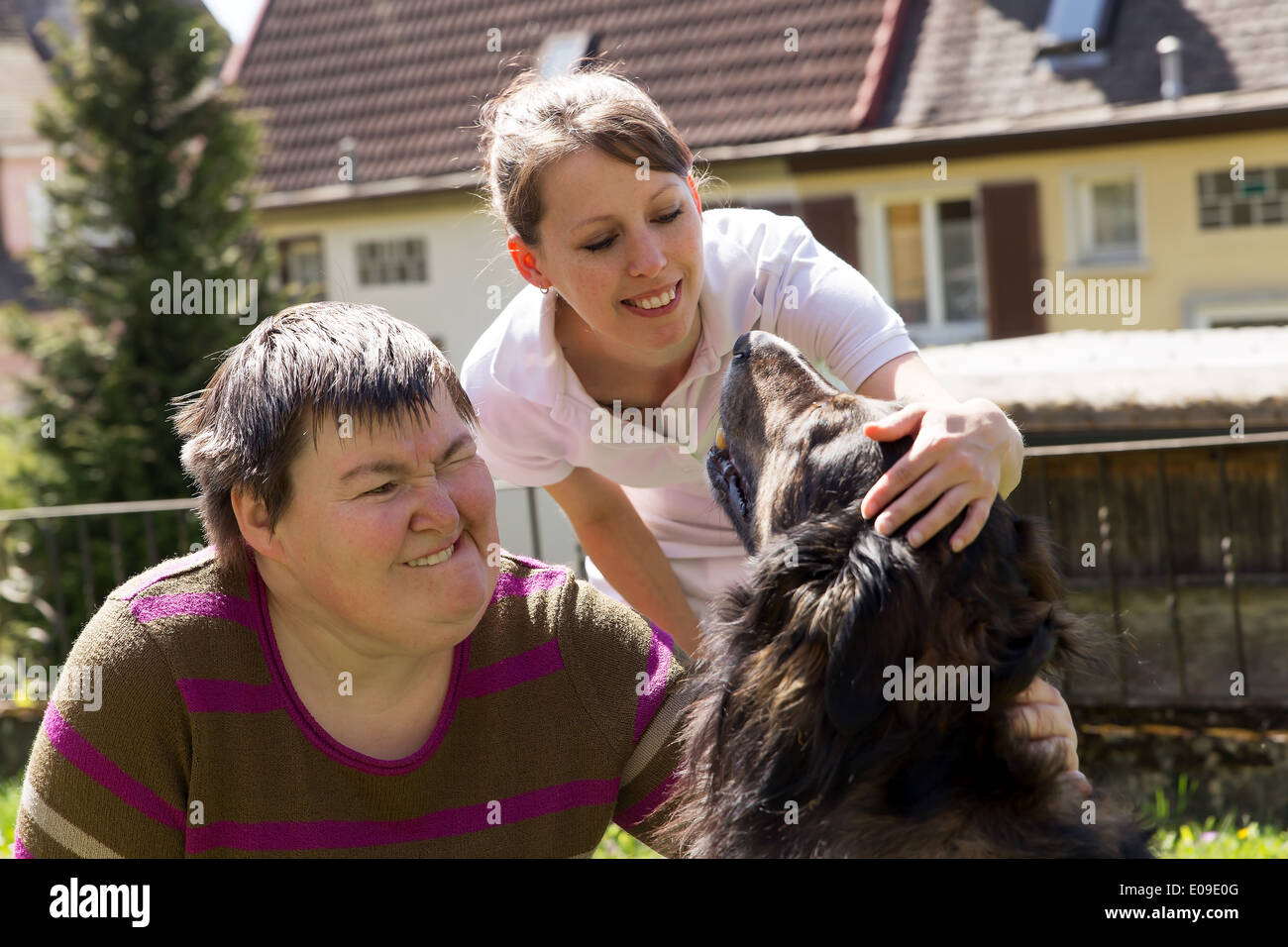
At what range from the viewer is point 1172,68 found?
52.1ft

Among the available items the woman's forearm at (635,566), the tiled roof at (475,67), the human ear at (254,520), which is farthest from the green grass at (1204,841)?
the tiled roof at (475,67)

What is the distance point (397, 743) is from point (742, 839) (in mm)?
630

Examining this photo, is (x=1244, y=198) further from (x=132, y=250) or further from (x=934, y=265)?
(x=132, y=250)

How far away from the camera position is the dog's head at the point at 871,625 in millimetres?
2207

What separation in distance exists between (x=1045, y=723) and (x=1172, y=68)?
15.6 m

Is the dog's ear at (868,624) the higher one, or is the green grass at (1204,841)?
the dog's ear at (868,624)

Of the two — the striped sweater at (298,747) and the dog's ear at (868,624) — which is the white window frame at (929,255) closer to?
the striped sweater at (298,747)

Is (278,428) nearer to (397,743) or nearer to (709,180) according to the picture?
(397,743)

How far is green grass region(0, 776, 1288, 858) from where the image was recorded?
397 cm

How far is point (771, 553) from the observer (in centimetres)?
242

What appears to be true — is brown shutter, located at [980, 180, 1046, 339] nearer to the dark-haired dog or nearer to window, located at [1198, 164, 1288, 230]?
window, located at [1198, 164, 1288, 230]

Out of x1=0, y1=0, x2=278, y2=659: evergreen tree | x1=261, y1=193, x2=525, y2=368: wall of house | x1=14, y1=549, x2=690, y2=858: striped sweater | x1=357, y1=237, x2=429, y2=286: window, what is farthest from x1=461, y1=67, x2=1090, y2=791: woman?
x1=357, y1=237, x2=429, y2=286: window
